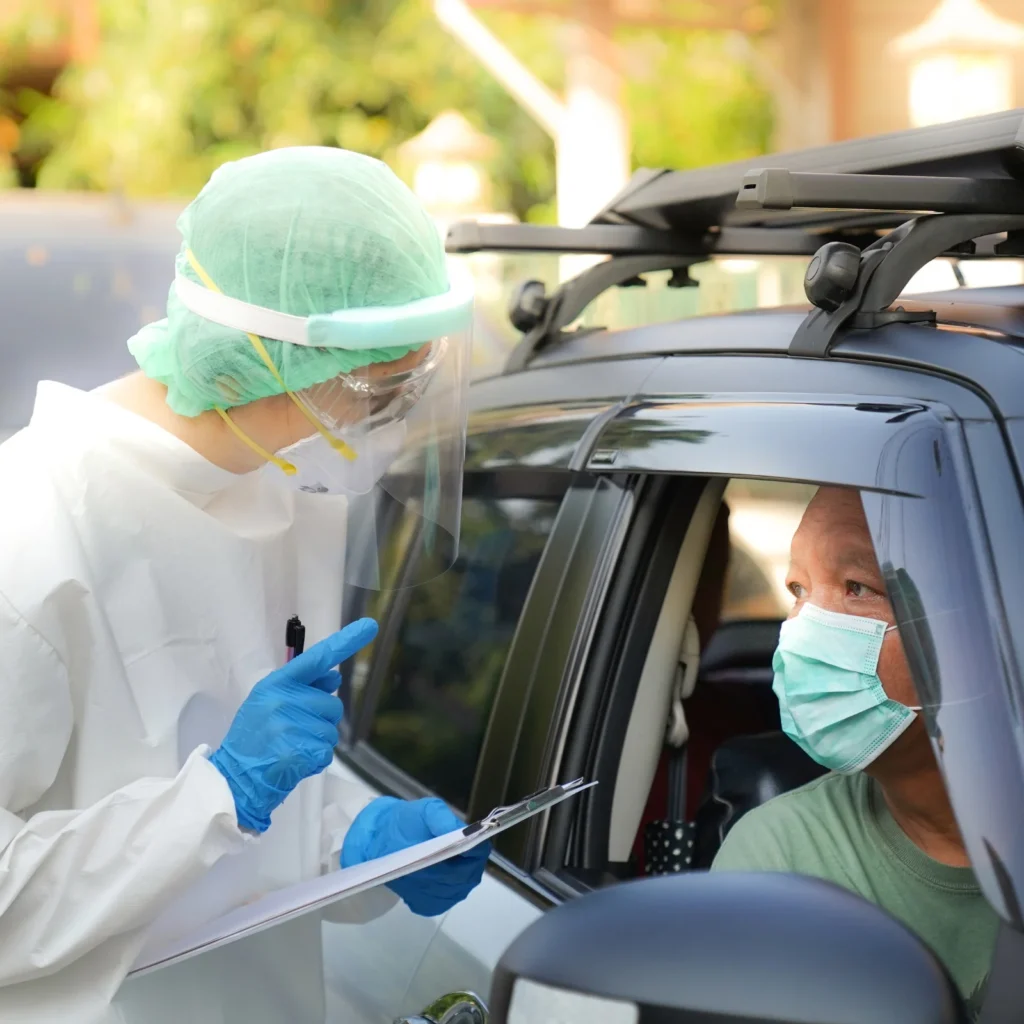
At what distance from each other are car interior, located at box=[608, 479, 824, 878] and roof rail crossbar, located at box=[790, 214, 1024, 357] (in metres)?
0.22

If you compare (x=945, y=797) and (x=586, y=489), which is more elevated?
(x=586, y=489)

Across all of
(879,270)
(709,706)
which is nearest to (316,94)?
(709,706)

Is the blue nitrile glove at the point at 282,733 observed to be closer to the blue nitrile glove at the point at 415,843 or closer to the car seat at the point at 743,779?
the blue nitrile glove at the point at 415,843

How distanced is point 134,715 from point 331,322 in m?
0.56

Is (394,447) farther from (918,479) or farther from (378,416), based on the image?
(918,479)

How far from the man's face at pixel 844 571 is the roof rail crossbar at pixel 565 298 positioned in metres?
0.80

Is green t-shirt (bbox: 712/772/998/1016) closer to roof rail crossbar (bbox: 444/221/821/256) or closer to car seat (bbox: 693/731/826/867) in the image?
car seat (bbox: 693/731/826/867)

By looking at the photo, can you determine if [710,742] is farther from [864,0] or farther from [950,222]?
[864,0]

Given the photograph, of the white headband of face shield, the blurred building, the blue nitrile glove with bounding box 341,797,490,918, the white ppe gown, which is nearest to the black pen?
the white ppe gown

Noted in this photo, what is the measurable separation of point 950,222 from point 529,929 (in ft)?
3.18

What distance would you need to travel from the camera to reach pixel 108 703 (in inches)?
73.9

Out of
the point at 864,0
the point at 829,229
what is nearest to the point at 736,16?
the point at 864,0

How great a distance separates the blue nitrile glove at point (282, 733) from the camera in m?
1.89

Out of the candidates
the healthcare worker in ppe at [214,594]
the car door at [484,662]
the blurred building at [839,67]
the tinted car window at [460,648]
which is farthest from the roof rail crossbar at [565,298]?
the blurred building at [839,67]
